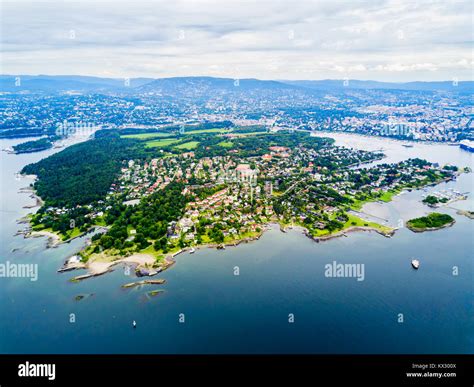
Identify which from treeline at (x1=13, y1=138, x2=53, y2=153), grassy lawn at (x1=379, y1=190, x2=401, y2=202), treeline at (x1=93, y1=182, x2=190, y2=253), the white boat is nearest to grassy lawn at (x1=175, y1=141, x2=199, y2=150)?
treeline at (x1=13, y1=138, x2=53, y2=153)

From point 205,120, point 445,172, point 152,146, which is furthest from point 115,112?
point 445,172

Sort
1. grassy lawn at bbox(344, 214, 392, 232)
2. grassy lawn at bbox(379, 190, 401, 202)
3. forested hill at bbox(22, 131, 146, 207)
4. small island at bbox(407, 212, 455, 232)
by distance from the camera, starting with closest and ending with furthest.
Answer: grassy lawn at bbox(344, 214, 392, 232)
small island at bbox(407, 212, 455, 232)
forested hill at bbox(22, 131, 146, 207)
grassy lawn at bbox(379, 190, 401, 202)

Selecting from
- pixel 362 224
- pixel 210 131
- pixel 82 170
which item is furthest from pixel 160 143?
pixel 362 224

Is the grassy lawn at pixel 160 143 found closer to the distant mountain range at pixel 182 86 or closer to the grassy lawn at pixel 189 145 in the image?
the grassy lawn at pixel 189 145

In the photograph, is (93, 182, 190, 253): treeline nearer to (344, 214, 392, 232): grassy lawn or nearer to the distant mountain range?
(344, 214, 392, 232): grassy lawn

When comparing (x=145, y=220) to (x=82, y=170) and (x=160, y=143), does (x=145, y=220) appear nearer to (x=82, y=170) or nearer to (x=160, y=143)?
(x=82, y=170)

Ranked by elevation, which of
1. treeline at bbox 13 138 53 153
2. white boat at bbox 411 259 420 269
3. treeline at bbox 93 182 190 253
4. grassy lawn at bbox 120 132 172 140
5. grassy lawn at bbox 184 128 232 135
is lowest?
white boat at bbox 411 259 420 269
